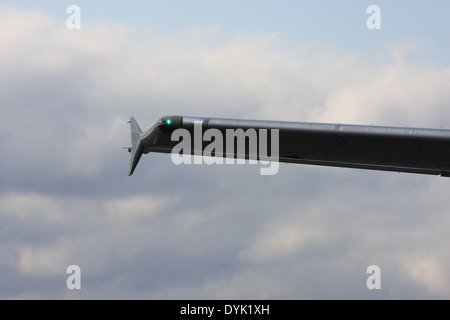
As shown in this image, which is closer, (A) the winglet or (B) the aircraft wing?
(B) the aircraft wing

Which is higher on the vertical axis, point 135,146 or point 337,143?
point 135,146

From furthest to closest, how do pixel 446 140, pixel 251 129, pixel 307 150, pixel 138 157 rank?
1. pixel 138 157
2. pixel 307 150
3. pixel 251 129
4. pixel 446 140

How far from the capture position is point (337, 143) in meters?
29.8

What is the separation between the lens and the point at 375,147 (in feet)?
98.1

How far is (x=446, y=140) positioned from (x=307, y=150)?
5.96 metres

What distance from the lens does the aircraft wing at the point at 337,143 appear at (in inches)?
1113

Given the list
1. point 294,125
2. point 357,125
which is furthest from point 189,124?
point 357,125

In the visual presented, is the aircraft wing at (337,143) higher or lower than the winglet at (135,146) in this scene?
lower

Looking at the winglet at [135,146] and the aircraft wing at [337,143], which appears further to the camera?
the winglet at [135,146]

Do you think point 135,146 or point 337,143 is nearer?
point 337,143

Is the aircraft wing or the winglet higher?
the winglet

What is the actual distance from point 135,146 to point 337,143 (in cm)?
901

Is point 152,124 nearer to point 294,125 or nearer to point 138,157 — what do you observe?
point 138,157

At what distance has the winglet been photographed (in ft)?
110
